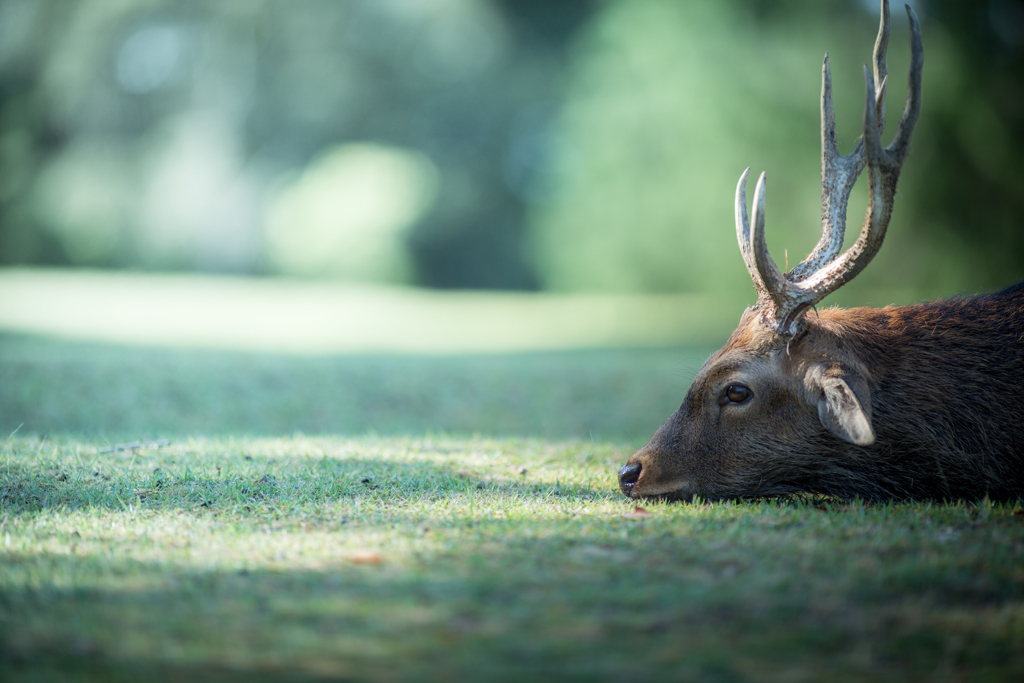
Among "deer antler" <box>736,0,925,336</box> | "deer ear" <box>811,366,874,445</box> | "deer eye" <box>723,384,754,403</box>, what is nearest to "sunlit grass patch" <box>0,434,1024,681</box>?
"deer ear" <box>811,366,874,445</box>

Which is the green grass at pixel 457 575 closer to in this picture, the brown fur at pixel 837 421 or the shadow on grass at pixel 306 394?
the brown fur at pixel 837 421

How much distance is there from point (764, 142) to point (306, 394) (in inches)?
485

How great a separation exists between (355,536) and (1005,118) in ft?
55.2

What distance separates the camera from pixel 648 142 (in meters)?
19.1

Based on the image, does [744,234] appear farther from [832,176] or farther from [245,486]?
[245,486]

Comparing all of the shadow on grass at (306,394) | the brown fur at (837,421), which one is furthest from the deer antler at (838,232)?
the shadow on grass at (306,394)

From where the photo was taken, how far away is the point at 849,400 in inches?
149

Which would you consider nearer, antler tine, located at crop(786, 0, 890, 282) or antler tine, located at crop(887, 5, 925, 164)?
antler tine, located at crop(887, 5, 925, 164)

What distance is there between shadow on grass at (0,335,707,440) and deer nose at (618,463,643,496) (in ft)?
10.7

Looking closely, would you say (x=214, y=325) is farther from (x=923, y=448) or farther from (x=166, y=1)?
(x=166, y=1)

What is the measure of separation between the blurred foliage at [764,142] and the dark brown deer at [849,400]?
11340 millimetres

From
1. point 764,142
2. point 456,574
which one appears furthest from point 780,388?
point 764,142

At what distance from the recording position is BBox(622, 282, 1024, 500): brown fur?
3986mm

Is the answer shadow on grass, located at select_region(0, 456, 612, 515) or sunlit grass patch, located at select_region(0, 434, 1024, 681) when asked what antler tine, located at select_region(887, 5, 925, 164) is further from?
shadow on grass, located at select_region(0, 456, 612, 515)
